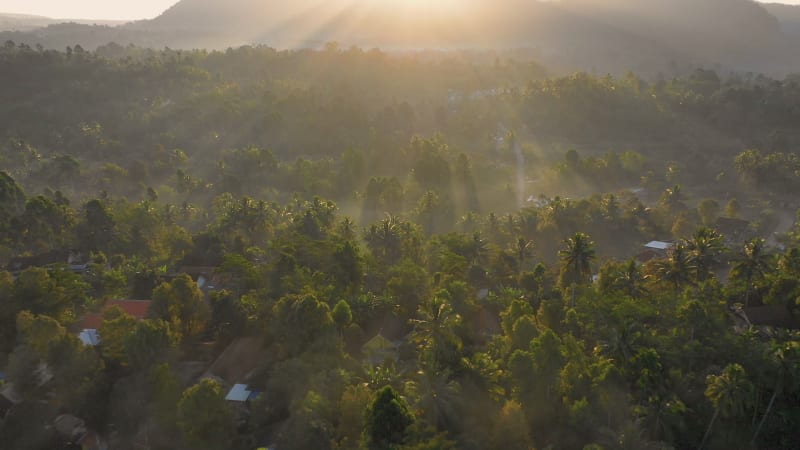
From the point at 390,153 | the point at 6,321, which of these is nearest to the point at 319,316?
the point at 6,321

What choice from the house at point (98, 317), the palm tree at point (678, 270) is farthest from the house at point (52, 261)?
the palm tree at point (678, 270)

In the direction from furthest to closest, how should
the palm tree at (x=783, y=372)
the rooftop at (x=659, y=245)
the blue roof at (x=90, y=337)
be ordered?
the rooftop at (x=659, y=245) < the blue roof at (x=90, y=337) < the palm tree at (x=783, y=372)

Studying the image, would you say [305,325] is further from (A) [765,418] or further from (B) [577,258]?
(A) [765,418]

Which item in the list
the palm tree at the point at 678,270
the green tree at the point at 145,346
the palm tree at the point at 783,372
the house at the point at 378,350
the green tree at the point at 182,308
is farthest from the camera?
the palm tree at the point at 678,270

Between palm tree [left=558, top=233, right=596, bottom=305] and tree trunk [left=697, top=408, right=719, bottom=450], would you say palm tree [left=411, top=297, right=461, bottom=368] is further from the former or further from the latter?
tree trunk [left=697, top=408, right=719, bottom=450]

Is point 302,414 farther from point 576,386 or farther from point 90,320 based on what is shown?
point 90,320

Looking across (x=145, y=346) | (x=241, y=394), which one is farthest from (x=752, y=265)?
(x=145, y=346)

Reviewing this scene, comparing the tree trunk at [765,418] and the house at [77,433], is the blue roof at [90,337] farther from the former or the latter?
the tree trunk at [765,418]

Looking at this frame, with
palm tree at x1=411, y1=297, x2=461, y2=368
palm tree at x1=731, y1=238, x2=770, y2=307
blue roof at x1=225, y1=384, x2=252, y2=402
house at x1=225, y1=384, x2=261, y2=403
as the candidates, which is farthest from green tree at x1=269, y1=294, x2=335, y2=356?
palm tree at x1=731, y1=238, x2=770, y2=307
